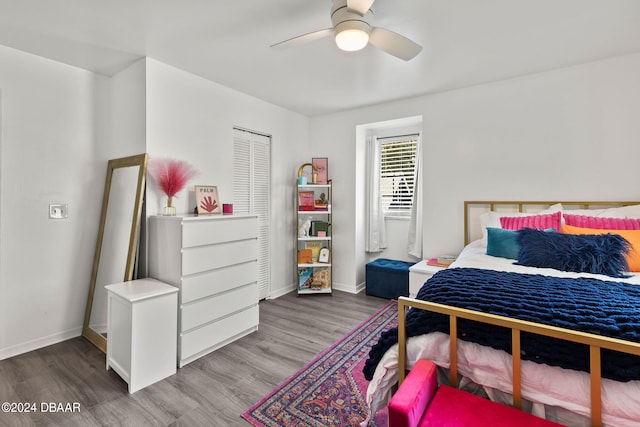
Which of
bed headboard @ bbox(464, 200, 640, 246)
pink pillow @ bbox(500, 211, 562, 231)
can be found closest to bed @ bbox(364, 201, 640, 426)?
pink pillow @ bbox(500, 211, 562, 231)

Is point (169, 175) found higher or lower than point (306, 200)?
higher

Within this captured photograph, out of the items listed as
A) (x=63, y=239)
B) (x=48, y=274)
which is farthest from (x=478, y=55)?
(x=48, y=274)

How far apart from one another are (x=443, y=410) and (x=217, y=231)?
6.43 ft

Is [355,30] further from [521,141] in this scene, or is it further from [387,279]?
[387,279]

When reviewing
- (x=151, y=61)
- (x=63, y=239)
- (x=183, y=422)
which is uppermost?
(x=151, y=61)

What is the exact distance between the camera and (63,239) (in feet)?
8.64

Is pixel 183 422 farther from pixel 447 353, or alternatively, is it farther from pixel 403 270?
pixel 403 270

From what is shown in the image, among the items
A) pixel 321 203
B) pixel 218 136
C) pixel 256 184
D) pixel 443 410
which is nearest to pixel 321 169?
pixel 321 203

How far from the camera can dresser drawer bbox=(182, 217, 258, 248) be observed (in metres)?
2.25

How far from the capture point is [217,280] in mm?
2457

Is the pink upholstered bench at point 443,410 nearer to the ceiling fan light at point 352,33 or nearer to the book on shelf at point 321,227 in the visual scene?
the ceiling fan light at point 352,33

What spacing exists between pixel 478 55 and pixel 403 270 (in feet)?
7.58

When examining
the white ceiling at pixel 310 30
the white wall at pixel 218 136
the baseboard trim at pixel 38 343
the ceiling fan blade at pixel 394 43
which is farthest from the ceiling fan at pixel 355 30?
the baseboard trim at pixel 38 343

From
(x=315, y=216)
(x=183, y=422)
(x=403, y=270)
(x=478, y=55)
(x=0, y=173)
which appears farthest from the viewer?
(x=315, y=216)
